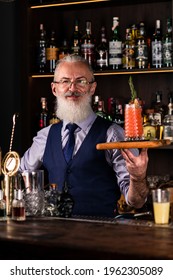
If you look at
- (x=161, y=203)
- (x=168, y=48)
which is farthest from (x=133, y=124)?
(x=168, y=48)

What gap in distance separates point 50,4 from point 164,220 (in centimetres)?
239

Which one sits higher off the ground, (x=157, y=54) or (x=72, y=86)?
(x=157, y=54)

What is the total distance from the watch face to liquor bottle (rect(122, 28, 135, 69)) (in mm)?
1586

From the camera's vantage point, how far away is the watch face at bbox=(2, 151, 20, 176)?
9.53 ft

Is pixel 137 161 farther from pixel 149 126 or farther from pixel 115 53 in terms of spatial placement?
pixel 115 53

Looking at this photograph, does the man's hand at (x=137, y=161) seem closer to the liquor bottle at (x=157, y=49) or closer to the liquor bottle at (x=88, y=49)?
the liquor bottle at (x=157, y=49)

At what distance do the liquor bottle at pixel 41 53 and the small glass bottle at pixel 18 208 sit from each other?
6.38 feet

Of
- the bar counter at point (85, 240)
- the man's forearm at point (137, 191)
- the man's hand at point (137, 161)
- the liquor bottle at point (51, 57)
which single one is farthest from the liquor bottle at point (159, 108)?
the bar counter at point (85, 240)

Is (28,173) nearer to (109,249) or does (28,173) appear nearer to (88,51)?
(109,249)

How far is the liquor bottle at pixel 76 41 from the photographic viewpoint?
14.7 feet

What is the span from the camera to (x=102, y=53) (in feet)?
14.4

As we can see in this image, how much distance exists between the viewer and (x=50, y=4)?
446 centimetres

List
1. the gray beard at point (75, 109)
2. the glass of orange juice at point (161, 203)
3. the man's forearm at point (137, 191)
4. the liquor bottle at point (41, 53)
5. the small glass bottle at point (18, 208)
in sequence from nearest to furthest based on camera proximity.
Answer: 1. the glass of orange juice at point (161, 203)
2. the small glass bottle at point (18, 208)
3. the man's forearm at point (137, 191)
4. the gray beard at point (75, 109)
5. the liquor bottle at point (41, 53)

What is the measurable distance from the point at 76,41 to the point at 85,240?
2.53 meters
